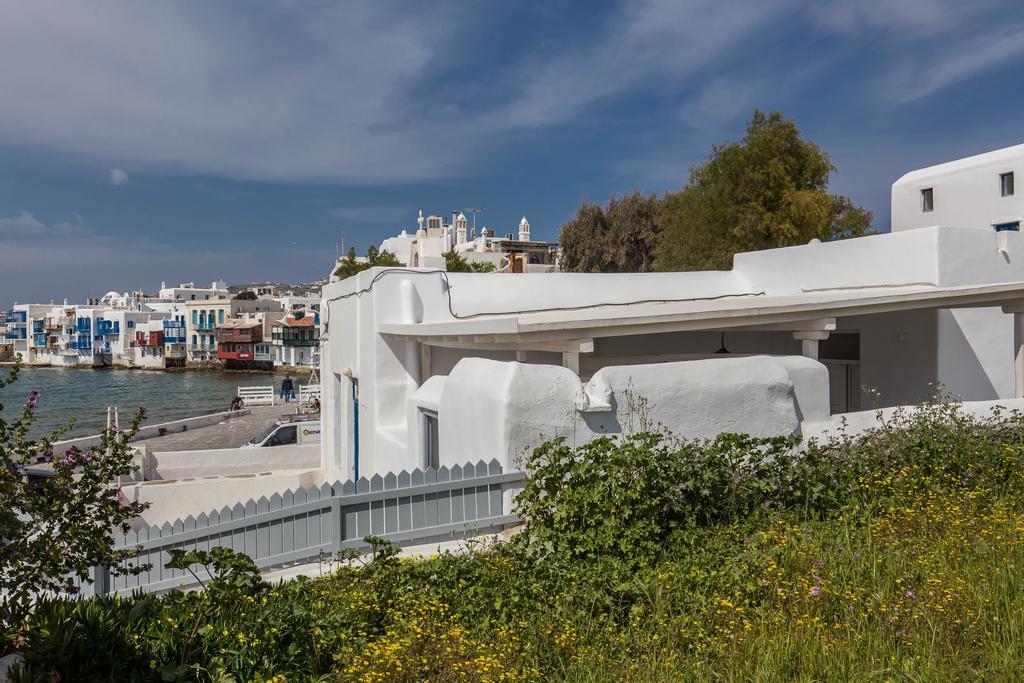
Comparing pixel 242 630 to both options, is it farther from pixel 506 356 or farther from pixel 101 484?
pixel 506 356

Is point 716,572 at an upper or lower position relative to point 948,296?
lower

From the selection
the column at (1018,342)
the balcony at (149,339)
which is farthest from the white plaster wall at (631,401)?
the balcony at (149,339)

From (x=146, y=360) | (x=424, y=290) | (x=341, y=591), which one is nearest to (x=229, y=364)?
(x=146, y=360)

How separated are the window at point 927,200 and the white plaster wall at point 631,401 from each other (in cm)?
2102

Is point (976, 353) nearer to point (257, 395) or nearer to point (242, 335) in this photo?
point (257, 395)

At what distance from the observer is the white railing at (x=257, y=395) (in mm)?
48375

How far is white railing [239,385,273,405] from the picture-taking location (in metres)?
48.4

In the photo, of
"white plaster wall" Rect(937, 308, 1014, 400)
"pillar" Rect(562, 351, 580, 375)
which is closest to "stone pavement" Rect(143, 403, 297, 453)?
"pillar" Rect(562, 351, 580, 375)

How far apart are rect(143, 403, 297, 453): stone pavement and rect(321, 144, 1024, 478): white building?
15.0 metres

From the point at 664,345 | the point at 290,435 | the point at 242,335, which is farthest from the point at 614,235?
the point at 242,335

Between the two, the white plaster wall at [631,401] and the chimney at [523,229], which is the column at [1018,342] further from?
the chimney at [523,229]

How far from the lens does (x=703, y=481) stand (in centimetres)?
651

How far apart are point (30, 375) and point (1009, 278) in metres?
120

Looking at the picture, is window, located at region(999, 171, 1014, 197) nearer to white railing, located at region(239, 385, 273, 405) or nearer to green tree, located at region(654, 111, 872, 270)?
green tree, located at region(654, 111, 872, 270)
